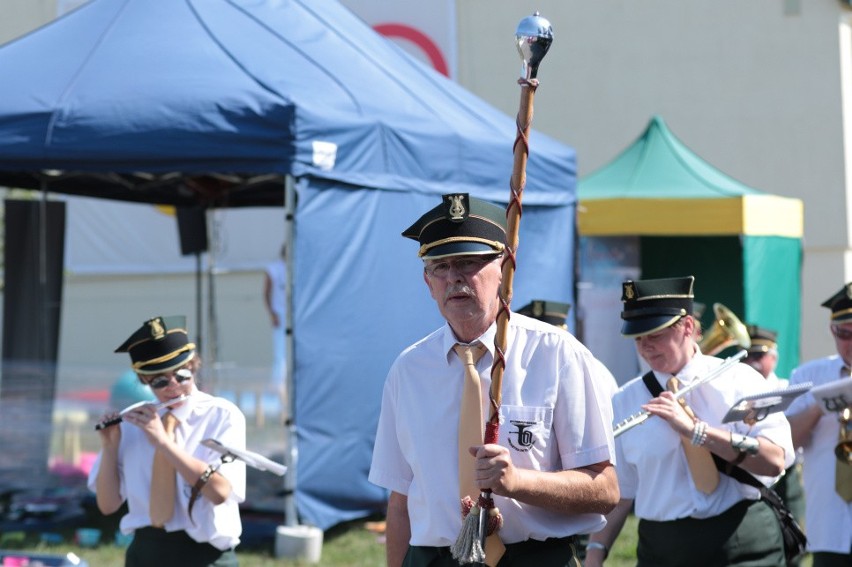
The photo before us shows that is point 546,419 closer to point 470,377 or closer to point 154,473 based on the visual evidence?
point 470,377

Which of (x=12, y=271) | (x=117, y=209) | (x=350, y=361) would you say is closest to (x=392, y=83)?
(x=350, y=361)

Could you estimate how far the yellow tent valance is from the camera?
12781 millimetres

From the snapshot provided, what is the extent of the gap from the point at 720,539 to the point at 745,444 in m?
0.47

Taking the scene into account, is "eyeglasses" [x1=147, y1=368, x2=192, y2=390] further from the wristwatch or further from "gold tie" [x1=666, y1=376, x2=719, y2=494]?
"gold tie" [x1=666, y1=376, x2=719, y2=494]

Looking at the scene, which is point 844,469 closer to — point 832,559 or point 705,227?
point 832,559

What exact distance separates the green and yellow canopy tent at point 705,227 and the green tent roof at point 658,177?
0.03 ft

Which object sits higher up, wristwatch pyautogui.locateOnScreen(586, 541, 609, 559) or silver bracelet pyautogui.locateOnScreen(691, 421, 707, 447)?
silver bracelet pyautogui.locateOnScreen(691, 421, 707, 447)

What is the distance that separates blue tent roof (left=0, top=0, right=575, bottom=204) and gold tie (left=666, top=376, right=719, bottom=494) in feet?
13.9

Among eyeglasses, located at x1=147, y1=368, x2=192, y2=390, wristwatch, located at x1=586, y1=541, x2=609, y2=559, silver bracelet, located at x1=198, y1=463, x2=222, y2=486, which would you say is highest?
eyeglasses, located at x1=147, y1=368, x2=192, y2=390

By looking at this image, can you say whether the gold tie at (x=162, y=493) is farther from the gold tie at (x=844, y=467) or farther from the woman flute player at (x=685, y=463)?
the gold tie at (x=844, y=467)

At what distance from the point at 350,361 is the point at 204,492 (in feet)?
13.1

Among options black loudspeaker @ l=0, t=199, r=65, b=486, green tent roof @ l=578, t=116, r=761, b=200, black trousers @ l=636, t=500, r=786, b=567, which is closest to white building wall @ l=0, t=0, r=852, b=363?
green tent roof @ l=578, t=116, r=761, b=200

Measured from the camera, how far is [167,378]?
565 cm

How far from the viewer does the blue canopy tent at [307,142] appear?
28.8ft
